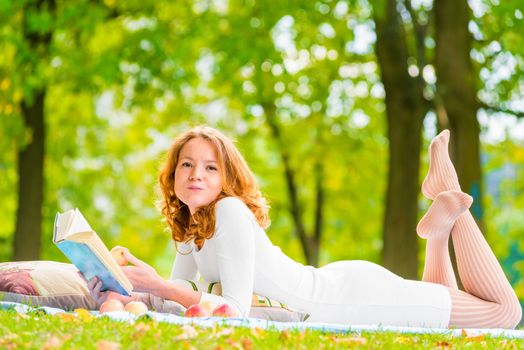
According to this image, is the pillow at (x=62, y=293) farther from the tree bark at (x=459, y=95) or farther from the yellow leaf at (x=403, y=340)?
the tree bark at (x=459, y=95)

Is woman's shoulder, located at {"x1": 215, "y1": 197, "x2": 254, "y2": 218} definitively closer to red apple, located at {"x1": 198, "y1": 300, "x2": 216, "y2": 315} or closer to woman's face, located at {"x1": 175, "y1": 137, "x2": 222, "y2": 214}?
woman's face, located at {"x1": 175, "y1": 137, "x2": 222, "y2": 214}

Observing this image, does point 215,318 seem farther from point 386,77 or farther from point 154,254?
point 154,254

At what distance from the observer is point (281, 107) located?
1762 cm

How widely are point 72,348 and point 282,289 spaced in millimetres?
1683

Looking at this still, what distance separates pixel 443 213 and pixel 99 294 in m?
2.19

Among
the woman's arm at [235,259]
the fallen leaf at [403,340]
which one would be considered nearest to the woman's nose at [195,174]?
the woman's arm at [235,259]

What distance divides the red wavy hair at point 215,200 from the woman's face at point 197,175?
3 centimetres

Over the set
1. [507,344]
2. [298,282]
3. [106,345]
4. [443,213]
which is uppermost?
[443,213]

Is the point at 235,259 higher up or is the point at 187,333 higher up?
the point at 235,259

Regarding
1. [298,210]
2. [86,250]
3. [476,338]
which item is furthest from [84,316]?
[298,210]

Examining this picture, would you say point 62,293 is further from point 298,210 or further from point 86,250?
point 298,210

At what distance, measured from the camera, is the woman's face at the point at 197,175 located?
498cm

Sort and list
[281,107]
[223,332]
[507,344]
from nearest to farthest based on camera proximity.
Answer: [223,332] < [507,344] < [281,107]

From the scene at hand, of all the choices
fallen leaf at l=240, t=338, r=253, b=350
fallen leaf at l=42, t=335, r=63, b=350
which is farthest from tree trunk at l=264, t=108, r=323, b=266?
fallen leaf at l=42, t=335, r=63, b=350
